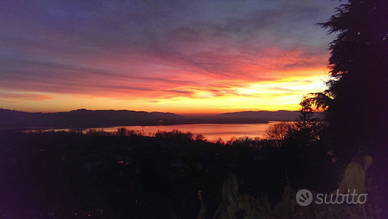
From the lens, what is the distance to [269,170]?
12438 mm

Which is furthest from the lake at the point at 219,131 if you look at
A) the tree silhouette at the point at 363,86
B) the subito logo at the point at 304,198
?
the subito logo at the point at 304,198

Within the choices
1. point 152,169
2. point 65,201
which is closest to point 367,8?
point 152,169

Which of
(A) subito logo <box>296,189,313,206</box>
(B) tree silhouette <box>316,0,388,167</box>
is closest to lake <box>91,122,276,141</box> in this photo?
(B) tree silhouette <box>316,0,388,167</box>

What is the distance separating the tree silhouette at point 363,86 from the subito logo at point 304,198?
18.3ft

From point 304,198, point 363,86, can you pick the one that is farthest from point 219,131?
point 304,198

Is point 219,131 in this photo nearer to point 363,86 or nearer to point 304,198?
point 363,86

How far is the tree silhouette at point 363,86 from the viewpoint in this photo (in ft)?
19.3

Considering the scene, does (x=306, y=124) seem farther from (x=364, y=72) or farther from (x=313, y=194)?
(x=313, y=194)

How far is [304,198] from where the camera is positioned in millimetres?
1313

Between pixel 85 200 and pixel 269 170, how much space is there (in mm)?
9796

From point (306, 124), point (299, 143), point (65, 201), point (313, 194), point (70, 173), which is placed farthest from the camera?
point (306, 124)

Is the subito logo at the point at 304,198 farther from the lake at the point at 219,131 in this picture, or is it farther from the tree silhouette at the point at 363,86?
the lake at the point at 219,131

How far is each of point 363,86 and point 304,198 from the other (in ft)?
22.2

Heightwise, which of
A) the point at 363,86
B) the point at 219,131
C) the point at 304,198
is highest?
the point at 363,86
